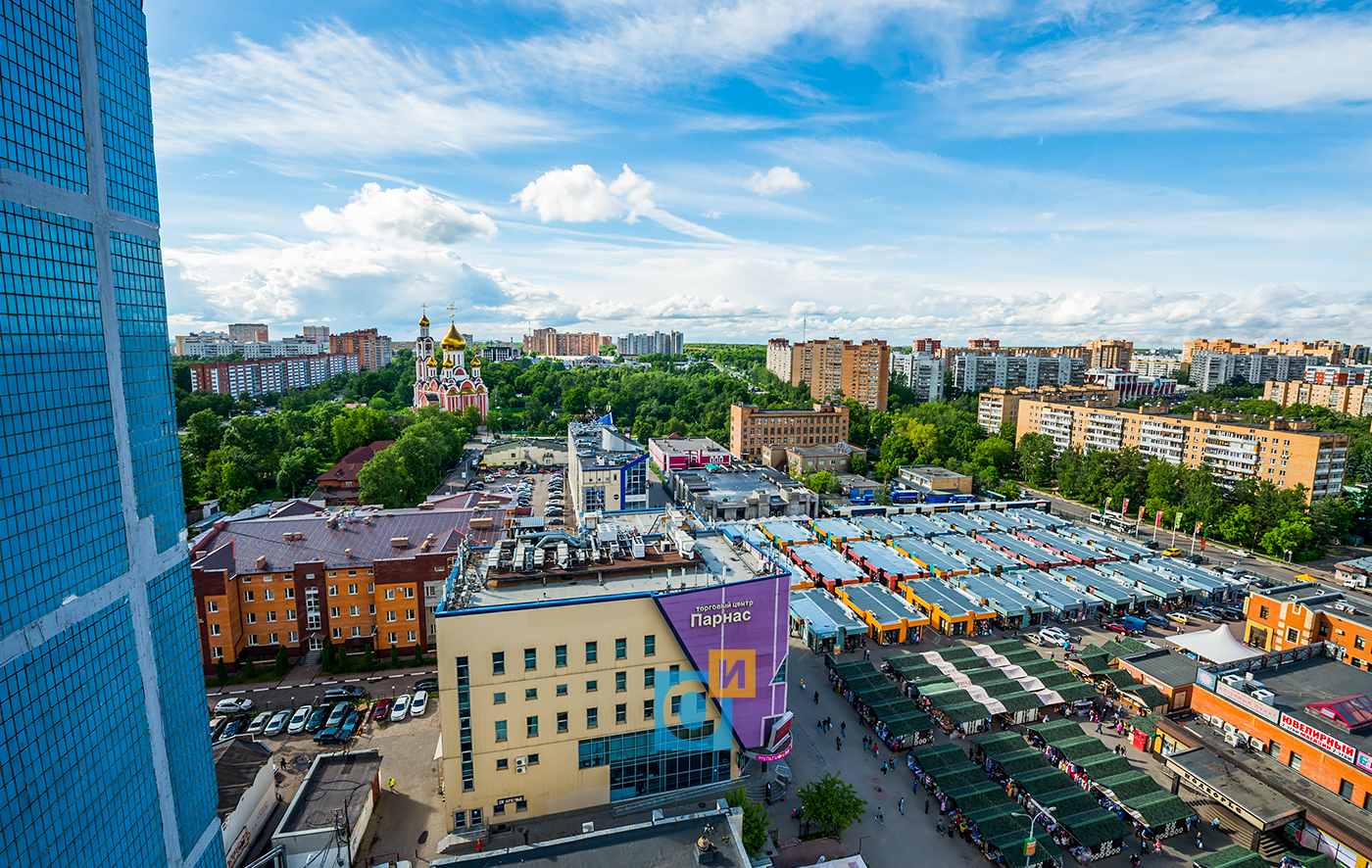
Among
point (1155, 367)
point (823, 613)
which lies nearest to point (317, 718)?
point (823, 613)

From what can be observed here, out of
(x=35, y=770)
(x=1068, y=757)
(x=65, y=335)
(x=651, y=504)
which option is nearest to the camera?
(x=35, y=770)

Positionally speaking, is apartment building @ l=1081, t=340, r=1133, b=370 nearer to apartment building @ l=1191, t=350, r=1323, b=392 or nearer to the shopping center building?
apartment building @ l=1191, t=350, r=1323, b=392

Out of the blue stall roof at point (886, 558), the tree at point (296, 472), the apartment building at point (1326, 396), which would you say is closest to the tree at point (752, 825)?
the blue stall roof at point (886, 558)

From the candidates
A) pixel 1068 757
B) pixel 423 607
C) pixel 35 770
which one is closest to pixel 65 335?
pixel 35 770

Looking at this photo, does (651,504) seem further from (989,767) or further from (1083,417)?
(1083,417)

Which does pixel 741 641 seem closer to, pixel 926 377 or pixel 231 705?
pixel 231 705

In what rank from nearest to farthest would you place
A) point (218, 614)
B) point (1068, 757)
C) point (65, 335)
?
point (65, 335), point (1068, 757), point (218, 614)
